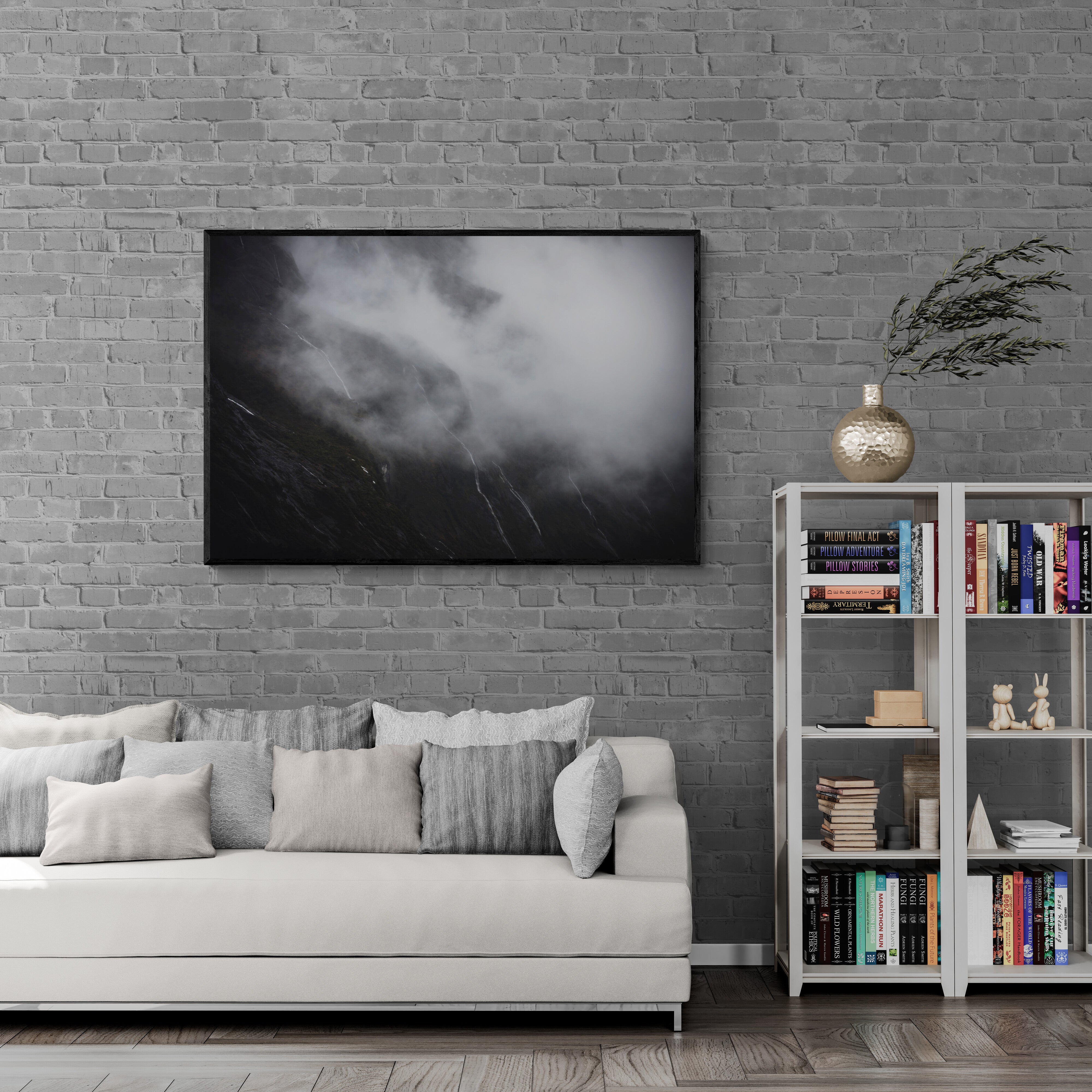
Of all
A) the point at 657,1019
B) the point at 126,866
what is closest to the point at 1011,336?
the point at 657,1019

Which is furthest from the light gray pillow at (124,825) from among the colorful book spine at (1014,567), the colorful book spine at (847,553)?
the colorful book spine at (1014,567)

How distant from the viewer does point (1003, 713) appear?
3.24 meters

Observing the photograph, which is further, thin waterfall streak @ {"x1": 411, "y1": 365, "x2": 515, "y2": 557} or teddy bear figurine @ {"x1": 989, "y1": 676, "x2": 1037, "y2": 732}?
thin waterfall streak @ {"x1": 411, "y1": 365, "x2": 515, "y2": 557}

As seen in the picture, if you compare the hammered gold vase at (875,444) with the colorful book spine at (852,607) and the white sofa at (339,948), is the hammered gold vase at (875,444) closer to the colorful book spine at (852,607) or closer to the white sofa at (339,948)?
the colorful book spine at (852,607)

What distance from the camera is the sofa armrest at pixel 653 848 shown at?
283 cm

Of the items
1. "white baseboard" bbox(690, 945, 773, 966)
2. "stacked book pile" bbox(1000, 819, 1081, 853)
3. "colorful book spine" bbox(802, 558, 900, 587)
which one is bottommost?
"white baseboard" bbox(690, 945, 773, 966)

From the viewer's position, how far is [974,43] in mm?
3602

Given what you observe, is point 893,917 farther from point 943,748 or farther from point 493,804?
point 493,804

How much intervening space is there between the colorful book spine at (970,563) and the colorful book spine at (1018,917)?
0.84 meters

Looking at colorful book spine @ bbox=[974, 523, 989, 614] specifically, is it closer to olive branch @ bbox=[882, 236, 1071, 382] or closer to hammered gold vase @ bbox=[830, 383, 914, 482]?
hammered gold vase @ bbox=[830, 383, 914, 482]

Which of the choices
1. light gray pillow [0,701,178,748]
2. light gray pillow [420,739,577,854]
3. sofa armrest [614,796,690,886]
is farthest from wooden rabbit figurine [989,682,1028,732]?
light gray pillow [0,701,178,748]

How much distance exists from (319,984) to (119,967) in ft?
1.74

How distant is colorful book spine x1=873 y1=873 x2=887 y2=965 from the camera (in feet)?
10.4

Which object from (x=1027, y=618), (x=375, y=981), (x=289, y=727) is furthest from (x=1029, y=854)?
(x=289, y=727)
